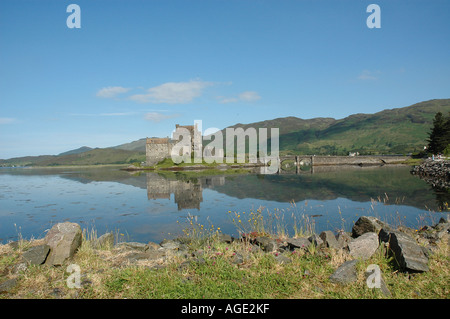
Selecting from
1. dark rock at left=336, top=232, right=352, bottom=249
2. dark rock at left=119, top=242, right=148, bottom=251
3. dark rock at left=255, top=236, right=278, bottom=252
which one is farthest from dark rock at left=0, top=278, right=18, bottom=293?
dark rock at left=336, top=232, right=352, bottom=249

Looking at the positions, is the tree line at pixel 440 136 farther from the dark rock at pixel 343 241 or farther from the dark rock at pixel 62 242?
the dark rock at pixel 62 242

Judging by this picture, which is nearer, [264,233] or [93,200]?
[264,233]

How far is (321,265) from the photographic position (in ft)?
25.9

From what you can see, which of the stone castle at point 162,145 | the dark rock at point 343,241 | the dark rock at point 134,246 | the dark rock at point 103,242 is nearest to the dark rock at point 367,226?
the dark rock at point 343,241

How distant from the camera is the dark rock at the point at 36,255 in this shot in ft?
27.2

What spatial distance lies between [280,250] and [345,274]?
276cm

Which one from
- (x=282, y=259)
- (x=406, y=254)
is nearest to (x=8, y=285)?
(x=282, y=259)

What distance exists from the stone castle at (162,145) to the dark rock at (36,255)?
8361 centimetres

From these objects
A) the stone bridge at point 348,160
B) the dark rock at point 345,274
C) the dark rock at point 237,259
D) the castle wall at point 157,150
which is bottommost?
the dark rock at point 237,259

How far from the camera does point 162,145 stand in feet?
299

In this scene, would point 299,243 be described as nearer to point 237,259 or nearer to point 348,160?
point 237,259

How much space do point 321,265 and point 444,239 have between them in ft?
18.1
